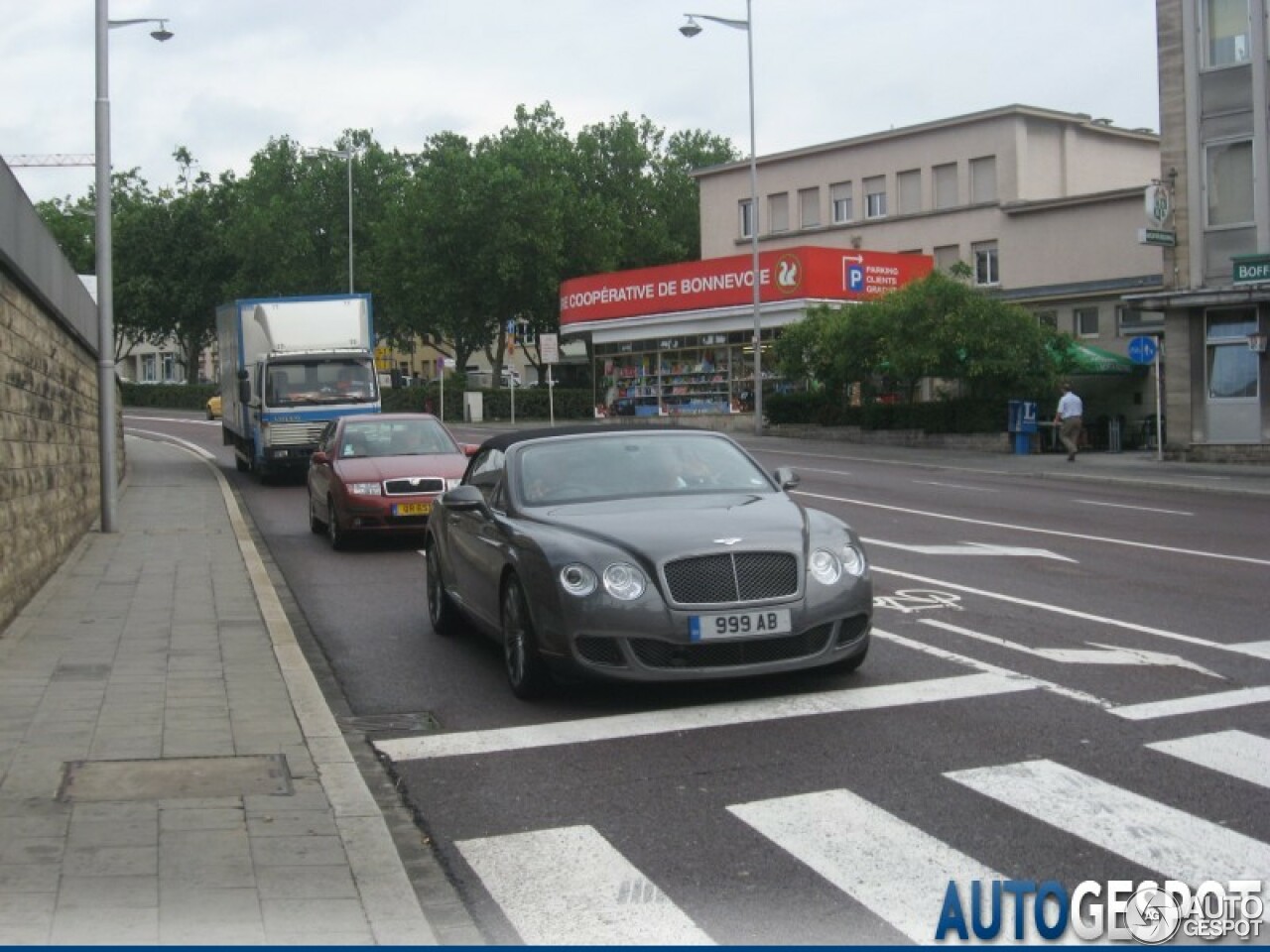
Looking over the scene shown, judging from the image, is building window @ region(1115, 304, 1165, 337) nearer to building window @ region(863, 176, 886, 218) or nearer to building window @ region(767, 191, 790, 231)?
building window @ region(863, 176, 886, 218)

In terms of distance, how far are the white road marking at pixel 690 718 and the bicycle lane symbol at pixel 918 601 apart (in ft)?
9.59

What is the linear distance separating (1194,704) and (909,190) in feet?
165

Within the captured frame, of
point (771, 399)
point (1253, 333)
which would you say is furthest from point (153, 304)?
point (1253, 333)

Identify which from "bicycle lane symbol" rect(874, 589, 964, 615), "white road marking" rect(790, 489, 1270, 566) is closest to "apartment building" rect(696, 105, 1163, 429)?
"white road marking" rect(790, 489, 1270, 566)

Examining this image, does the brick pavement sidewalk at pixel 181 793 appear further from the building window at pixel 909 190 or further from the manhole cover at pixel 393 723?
the building window at pixel 909 190

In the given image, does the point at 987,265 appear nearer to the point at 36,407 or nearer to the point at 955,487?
the point at 955,487

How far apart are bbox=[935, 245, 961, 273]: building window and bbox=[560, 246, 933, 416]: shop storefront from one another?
4251 mm

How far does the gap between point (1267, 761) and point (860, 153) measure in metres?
53.4

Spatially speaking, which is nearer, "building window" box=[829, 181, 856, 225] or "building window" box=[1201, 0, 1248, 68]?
"building window" box=[1201, 0, 1248, 68]

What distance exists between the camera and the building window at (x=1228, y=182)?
31.9 metres

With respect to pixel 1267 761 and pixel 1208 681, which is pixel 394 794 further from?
pixel 1208 681

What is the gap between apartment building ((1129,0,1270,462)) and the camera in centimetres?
3159

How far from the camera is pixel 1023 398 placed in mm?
37031

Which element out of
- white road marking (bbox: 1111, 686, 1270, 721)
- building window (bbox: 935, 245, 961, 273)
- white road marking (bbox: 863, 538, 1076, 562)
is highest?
building window (bbox: 935, 245, 961, 273)
